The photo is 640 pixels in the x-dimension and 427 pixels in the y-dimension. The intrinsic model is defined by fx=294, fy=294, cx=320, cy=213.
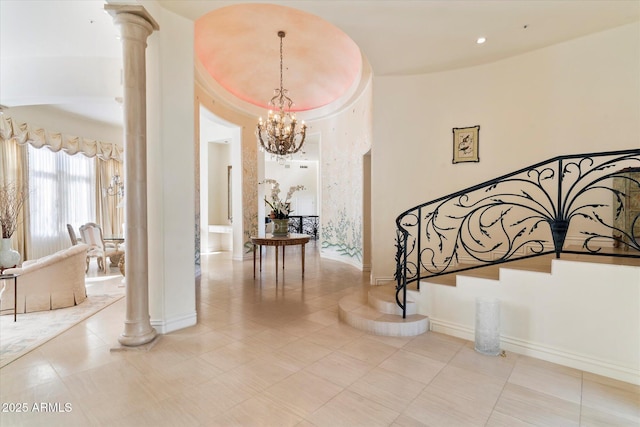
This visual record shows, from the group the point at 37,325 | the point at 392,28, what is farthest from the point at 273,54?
the point at 37,325

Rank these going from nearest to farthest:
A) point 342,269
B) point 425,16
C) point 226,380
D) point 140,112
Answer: point 226,380, point 140,112, point 425,16, point 342,269

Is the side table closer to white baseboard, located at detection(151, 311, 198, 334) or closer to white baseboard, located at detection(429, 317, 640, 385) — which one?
white baseboard, located at detection(151, 311, 198, 334)

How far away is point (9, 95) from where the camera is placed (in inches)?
191

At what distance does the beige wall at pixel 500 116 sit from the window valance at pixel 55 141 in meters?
7.06

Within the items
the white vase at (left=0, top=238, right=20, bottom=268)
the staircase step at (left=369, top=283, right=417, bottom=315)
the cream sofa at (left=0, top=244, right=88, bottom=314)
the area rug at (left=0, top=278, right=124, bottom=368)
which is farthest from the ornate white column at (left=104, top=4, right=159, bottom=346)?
the staircase step at (left=369, top=283, right=417, bottom=315)

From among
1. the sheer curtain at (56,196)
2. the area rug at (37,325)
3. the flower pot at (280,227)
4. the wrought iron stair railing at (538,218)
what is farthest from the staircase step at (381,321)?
the sheer curtain at (56,196)

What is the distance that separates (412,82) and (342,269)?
381 centimetres

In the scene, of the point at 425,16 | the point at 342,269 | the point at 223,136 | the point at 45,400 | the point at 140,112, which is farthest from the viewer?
the point at 223,136

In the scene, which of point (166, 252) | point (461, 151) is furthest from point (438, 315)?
point (166, 252)

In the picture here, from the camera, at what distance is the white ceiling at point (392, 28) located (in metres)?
3.19

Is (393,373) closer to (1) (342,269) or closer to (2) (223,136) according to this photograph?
(1) (342,269)

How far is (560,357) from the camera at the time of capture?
2.54 m

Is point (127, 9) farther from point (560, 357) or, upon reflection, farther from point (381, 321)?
point (560, 357)

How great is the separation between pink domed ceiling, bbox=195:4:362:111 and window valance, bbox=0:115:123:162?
4.02m
